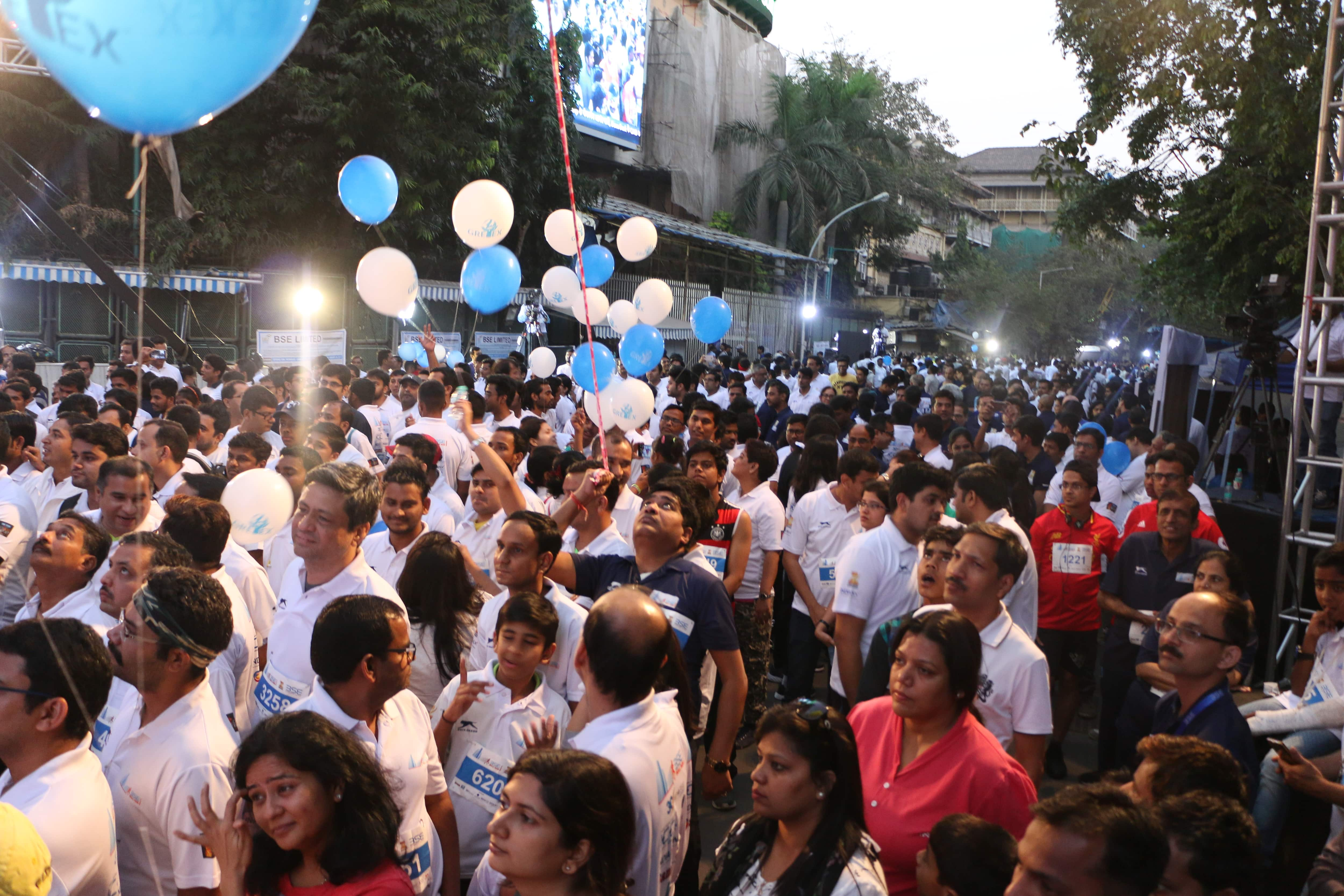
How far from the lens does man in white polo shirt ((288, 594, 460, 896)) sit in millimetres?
2514

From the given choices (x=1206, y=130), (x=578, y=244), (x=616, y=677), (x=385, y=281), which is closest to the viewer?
(x=616, y=677)

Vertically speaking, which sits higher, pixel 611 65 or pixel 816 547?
pixel 611 65

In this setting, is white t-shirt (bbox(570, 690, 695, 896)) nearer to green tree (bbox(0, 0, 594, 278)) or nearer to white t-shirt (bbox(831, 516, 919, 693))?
white t-shirt (bbox(831, 516, 919, 693))

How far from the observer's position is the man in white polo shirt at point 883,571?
13.9 ft

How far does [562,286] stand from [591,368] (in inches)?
61.9

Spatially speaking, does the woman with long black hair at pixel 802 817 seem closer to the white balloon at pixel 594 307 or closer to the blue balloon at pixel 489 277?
the blue balloon at pixel 489 277

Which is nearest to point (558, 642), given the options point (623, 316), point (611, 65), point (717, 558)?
point (717, 558)

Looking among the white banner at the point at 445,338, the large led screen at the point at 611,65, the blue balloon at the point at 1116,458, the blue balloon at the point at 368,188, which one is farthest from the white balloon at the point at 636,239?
the large led screen at the point at 611,65

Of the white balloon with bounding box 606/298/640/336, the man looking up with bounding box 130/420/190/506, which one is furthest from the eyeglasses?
the white balloon with bounding box 606/298/640/336

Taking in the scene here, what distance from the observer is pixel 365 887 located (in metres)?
2.09

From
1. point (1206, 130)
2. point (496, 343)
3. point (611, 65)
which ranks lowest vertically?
point (496, 343)

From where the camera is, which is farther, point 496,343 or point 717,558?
point 496,343

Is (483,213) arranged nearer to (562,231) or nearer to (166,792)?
(562,231)

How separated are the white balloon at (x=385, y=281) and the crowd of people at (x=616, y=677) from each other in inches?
42.4
